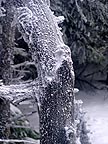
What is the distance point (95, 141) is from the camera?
4582 millimetres

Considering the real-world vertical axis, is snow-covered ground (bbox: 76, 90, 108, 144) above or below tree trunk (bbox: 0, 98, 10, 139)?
below

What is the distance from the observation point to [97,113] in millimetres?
5820

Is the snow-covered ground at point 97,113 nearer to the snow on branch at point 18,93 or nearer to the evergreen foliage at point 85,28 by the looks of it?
the evergreen foliage at point 85,28

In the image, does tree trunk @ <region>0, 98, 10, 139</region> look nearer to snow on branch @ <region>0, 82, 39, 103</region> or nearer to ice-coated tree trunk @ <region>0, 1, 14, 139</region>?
ice-coated tree trunk @ <region>0, 1, 14, 139</region>

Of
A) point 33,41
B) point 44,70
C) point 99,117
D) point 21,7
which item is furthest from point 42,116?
point 99,117

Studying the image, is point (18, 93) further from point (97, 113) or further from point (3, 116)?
point (97, 113)

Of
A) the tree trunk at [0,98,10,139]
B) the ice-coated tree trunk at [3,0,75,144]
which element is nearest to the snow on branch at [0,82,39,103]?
the ice-coated tree trunk at [3,0,75,144]

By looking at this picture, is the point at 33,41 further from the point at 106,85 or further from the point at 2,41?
the point at 106,85

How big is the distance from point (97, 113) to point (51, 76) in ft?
12.8

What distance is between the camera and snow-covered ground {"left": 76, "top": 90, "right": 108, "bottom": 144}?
4.76m

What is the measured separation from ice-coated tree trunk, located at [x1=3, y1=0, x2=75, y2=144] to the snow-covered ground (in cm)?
224

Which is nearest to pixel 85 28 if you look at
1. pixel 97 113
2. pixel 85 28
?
pixel 85 28

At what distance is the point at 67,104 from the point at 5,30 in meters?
1.06

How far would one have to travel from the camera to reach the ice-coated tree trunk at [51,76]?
6.61 ft
